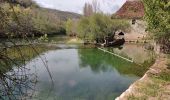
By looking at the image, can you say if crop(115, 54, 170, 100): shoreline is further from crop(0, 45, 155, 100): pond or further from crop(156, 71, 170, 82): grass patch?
crop(0, 45, 155, 100): pond

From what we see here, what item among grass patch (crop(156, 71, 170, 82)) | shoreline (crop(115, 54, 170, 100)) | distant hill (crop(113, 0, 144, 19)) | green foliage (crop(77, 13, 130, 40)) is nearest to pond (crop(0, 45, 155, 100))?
shoreline (crop(115, 54, 170, 100))

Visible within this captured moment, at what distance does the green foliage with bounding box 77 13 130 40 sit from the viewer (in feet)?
119

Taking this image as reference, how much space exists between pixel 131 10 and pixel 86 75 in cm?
2462

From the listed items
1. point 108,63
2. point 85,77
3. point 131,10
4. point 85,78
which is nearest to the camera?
point 85,78

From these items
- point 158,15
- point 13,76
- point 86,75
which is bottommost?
point 86,75

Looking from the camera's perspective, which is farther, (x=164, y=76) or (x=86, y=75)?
(x=86, y=75)

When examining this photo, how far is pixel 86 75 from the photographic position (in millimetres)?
19547

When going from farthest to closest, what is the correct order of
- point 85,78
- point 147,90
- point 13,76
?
point 85,78
point 147,90
point 13,76

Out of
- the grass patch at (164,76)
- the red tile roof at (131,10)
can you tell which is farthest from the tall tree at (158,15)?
the red tile roof at (131,10)

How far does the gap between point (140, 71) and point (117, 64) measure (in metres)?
3.72

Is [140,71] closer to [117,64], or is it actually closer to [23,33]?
[117,64]

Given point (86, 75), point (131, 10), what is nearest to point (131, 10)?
point (131, 10)

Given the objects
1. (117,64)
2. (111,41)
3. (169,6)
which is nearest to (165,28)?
(169,6)

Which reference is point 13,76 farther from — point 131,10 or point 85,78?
point 131,10
